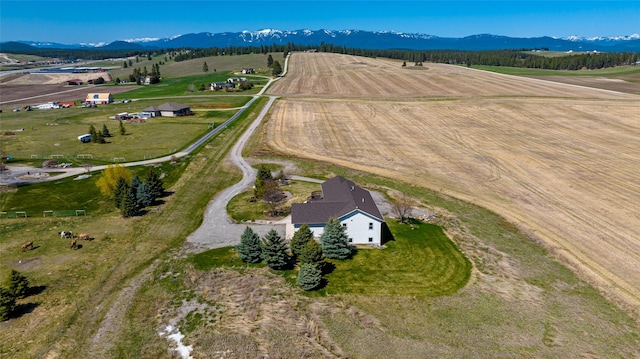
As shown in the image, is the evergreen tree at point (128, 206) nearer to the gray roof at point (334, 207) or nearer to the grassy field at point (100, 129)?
the gray roof at point (334, 207)

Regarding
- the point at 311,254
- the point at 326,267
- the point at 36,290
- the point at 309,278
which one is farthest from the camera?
the point at 326,267

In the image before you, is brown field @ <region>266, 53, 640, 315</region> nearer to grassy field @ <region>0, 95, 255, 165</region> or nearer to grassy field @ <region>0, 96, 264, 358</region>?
grassy field @ <region>0, 95, 255, 165</region>

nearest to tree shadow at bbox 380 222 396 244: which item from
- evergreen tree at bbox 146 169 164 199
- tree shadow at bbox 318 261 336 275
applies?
tree shadow at bbox 318 261 336 275

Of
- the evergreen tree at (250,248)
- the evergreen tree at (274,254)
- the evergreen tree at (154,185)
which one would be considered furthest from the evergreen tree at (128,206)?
the evergreen tree at (274,254)

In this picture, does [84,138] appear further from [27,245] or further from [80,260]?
[80,260]

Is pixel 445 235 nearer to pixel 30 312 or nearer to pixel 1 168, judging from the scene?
pixel 30 312

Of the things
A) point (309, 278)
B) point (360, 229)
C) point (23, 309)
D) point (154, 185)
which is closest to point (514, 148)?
point (360, 229)

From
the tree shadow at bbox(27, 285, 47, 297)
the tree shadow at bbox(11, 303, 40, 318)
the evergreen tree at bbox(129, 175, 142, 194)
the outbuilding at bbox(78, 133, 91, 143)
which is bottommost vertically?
the tree shadow at bbox(11, 303, 40, 318)

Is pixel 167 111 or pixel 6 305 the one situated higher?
pixel 167 111
